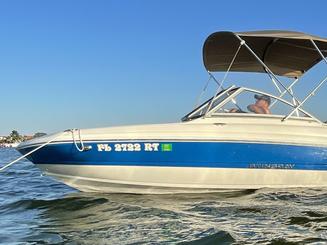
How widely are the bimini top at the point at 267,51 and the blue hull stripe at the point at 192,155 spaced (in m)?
2.03

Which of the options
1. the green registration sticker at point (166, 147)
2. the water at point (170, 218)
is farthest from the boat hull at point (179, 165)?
the water at point (170, 218)

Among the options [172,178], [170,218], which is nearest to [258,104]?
[172,178]

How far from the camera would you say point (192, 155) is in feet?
25.5

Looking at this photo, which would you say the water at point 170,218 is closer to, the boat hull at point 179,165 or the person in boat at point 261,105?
the boat hull at point 179,165

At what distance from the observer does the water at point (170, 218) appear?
5.34 meters

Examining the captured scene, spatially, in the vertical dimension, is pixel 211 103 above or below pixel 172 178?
above

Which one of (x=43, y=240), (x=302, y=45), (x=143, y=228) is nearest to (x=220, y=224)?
(x=143, y=228)

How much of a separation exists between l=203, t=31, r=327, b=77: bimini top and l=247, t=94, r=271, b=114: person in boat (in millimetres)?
1110

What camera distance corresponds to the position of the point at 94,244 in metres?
5.21

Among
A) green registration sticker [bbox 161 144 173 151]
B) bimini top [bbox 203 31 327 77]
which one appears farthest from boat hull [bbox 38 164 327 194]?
bimini top [bbox 203 31 327 77]

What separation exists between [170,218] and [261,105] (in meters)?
3.30

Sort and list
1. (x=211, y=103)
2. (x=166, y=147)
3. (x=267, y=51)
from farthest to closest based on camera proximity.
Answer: (x=267, y=51)
(x=211, y=103)
(x=166, y=147)

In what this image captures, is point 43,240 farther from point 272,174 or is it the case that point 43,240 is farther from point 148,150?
point 272,174

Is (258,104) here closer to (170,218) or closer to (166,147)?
(166,147)
